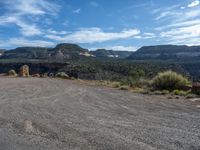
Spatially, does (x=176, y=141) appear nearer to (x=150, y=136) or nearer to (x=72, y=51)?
(x=150, y=136)

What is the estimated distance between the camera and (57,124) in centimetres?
1073

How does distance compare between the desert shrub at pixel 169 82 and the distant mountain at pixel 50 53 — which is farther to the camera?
the distant mountain at pixel 50 53

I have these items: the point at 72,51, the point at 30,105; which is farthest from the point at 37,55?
the point at 30,105

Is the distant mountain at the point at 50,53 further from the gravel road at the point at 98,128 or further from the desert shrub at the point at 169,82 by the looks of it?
the gravel road at the point at 98,128

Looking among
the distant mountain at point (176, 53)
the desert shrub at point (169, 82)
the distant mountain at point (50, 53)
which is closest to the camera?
the desert shrub at point (169, 82)

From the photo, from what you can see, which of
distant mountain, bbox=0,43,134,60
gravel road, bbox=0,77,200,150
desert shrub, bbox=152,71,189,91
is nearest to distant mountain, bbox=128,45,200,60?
distant mountain, bbox=0,43,134,60

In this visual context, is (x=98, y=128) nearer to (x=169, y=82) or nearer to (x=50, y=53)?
(x=169, y=82)

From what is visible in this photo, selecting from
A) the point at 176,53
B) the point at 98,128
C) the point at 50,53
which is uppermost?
the point at 98,128

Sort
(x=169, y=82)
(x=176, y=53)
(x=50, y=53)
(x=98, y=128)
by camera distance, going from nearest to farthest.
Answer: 1. (x=98, y=128)
2. (x=169, y=82)
3. (x=176, y=53)
4. (x=50, y=53)

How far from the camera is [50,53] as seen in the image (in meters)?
144

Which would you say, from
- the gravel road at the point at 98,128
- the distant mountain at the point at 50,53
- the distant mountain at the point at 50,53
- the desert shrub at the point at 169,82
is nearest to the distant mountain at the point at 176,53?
the distant mountain at the point at 50,53

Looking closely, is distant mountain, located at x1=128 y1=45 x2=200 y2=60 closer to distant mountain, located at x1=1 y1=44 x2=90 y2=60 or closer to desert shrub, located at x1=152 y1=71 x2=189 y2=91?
distant mountain, located at x1=1 y1=44 x2=90 y2=60

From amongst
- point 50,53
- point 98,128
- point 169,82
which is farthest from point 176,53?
point 98,128

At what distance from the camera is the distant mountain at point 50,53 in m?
136
